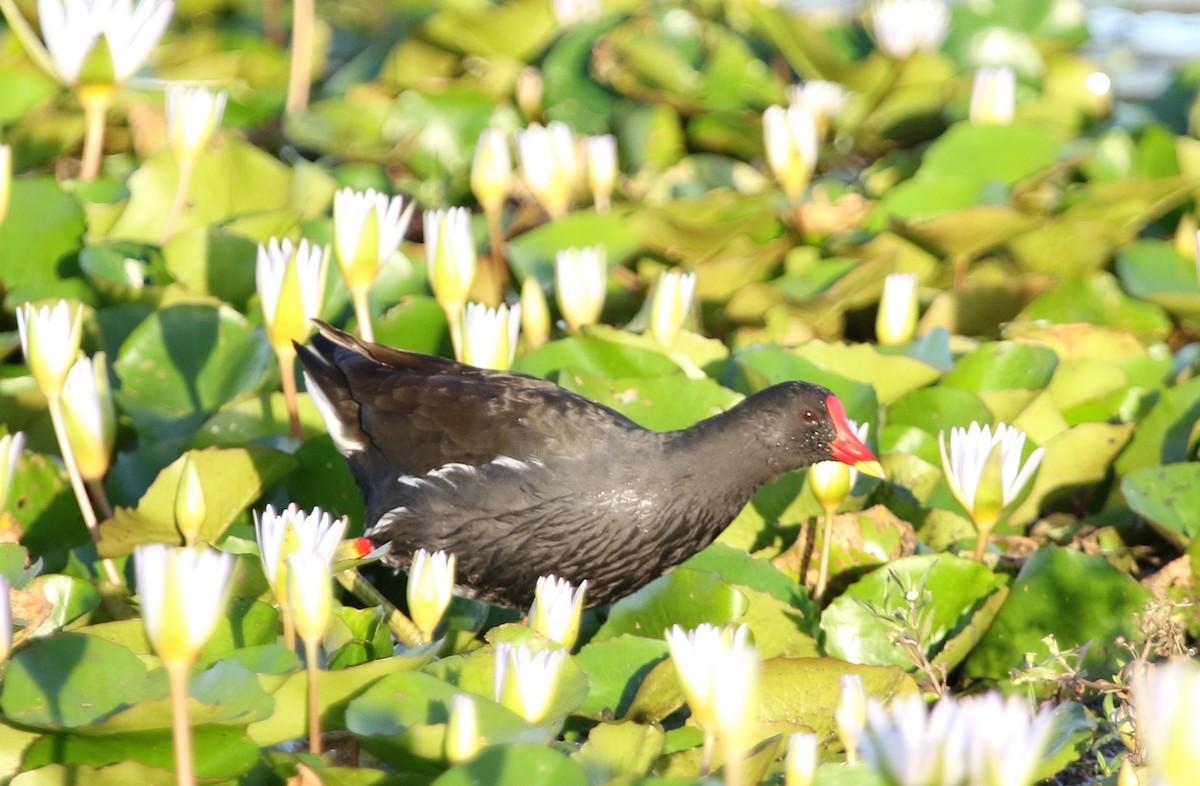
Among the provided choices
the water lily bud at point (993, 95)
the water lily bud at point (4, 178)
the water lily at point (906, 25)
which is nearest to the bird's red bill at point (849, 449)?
the water lily bud at point (4, 178)

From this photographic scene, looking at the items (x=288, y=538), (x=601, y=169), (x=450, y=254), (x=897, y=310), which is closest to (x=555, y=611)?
(x=288, y=538)

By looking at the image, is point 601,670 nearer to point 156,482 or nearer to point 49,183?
point 156,482

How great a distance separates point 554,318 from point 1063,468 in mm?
1425

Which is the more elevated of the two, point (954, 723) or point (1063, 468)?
point (954, 723)

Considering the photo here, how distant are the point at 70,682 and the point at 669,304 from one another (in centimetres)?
169

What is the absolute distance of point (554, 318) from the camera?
4000 mm

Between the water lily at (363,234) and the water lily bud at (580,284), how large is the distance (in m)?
0.49

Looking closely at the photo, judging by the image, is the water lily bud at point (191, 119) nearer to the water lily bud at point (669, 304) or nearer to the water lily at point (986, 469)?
the water lily bud at point (669, 304)

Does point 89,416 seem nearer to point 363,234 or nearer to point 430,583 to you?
point 363,234

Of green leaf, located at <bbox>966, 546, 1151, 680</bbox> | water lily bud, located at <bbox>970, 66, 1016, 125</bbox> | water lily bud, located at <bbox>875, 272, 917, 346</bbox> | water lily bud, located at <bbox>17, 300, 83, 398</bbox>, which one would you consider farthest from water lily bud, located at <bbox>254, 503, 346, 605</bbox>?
water lily bud, located at <bbox>970, 66, 1016, 125</bbox>

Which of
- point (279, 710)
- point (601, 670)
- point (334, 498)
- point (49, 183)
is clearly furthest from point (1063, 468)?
point (49, 183)

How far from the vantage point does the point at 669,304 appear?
3.29 metres

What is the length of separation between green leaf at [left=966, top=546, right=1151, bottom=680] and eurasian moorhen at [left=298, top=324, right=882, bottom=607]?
356mm

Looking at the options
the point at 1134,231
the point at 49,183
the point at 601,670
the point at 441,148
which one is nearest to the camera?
the point at 601,670
